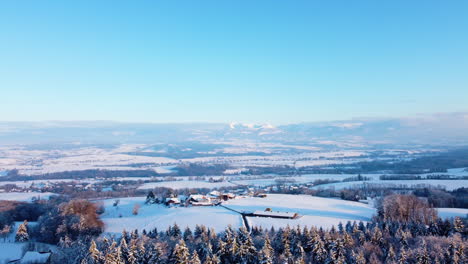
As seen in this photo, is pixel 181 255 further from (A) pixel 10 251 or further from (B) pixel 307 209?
(B) pixel 307 209

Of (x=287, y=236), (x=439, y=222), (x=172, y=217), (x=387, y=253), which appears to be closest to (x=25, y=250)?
(x=172, y=217)

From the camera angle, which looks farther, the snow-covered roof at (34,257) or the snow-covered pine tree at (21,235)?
the snow-covered pine tree at (21,235)

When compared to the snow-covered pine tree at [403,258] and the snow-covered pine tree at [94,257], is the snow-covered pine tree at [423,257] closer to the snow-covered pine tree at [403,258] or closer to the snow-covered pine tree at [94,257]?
the snow-covered pine tree at [403,258]

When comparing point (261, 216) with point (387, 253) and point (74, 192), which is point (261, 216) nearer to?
point (387, 253)

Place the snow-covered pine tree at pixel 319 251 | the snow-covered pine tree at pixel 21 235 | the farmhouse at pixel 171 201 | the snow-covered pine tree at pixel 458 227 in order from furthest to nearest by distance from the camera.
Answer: the farmhouse at pixel 171 201, the snow-covered pine tree at pixel 21 235, the snow-covered pine tree at pixel 458 227, the snow-covered pine tree at pixel 319 251

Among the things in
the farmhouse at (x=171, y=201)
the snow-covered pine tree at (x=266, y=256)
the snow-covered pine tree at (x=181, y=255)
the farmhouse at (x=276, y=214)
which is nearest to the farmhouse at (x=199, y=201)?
the farmhouse at (x=171, y=201)

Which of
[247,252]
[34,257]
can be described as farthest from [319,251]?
[34,257]
